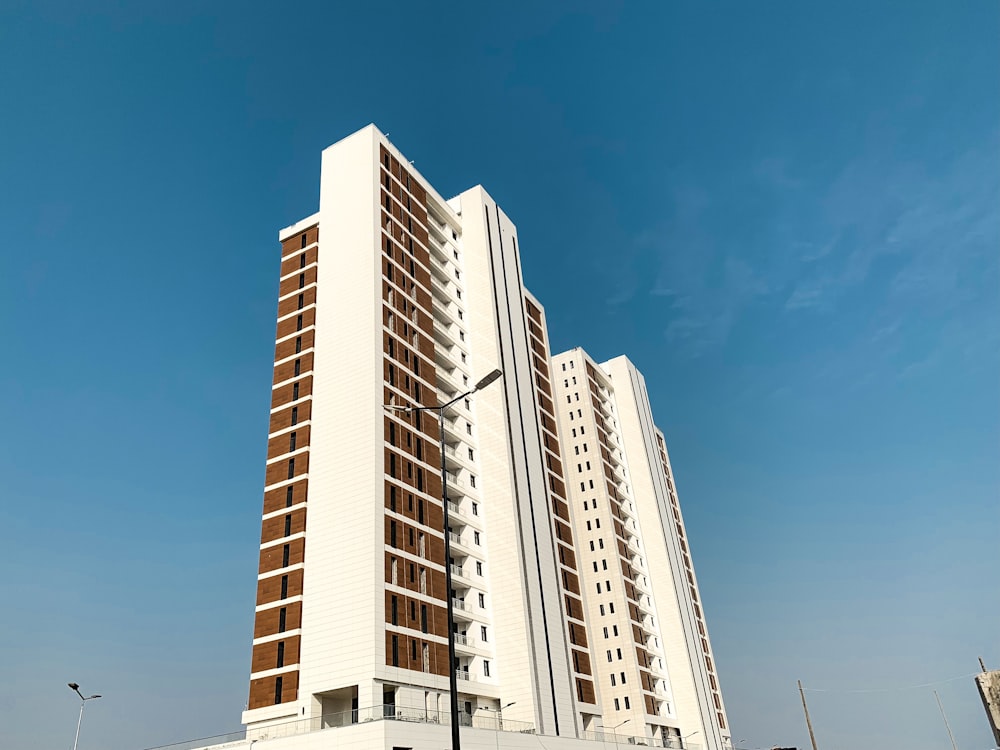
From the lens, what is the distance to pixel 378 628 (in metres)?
47.9

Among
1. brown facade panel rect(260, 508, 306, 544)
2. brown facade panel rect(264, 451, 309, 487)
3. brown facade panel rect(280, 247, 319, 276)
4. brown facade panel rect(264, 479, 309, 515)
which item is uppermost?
brown facade panel rect(280, 247, 319, 276)

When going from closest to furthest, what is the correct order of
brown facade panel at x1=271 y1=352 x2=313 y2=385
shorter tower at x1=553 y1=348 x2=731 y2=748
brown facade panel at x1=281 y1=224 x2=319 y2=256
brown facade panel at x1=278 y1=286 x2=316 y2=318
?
brown facade panel at x1=271 y1=352 x2=313 y2=385 → brown facade panel at x1=278 y1=286 x2=316 y2=318 → brown facade panel at x1=281 y1=224 x2=319 y2=256 → shorter tower at x1=553 y1=348 x2=731 y2=748

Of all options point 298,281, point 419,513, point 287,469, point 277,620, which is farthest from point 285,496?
point 298,281

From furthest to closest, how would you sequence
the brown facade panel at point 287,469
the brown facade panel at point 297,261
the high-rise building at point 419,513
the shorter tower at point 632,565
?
the shorter tower at point 632,565
the brown facade panel at point 297,261
the brown facade panel at point 287,469
the high-rise building at point 419,513

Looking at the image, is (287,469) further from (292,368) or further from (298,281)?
(298,281)

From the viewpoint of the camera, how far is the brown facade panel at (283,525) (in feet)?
181

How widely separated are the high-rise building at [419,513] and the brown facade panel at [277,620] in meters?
0.15

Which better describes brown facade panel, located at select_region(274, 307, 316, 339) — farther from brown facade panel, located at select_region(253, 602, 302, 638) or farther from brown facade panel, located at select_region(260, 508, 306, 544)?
brown facade panel, located at select_region(253, 602, 302, 638)

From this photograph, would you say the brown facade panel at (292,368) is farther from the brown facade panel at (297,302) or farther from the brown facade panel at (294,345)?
the brown facade panel at (297,302)

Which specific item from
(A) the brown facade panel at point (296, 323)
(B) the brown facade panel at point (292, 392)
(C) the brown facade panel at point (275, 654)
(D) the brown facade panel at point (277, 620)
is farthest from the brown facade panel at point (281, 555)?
(A) the brown facade panel at point (296, 323)

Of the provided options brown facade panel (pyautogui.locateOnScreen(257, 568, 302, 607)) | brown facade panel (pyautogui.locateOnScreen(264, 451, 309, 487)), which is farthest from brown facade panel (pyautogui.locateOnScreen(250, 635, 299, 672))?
brown facade panel (pyautogui.locateOnScreen(264, 451, 309, 487))

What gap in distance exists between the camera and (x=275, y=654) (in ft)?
166

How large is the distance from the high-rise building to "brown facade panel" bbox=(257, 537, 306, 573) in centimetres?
11

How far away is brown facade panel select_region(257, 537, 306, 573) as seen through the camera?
53.7 metres
